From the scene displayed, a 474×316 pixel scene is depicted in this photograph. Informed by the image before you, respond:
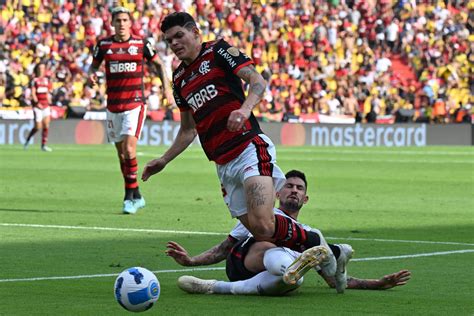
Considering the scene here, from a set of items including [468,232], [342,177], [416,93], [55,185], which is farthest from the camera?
[416,93]

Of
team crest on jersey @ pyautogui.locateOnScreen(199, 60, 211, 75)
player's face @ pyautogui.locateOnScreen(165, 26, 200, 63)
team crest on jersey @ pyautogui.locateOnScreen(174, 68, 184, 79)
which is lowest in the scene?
team crest on jersey @ pyautogui.locateOnScreen(174, 68, 184, 79)

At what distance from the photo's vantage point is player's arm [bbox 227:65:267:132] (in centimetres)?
777

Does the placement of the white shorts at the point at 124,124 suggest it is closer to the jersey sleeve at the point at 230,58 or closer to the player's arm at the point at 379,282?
the jersey sleeve at the point at 230,58

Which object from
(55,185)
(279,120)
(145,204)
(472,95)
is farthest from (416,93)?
(145,204)

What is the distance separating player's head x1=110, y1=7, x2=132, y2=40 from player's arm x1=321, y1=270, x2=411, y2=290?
7576 mm

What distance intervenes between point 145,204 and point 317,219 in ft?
10.2

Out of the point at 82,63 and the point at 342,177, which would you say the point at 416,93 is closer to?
the point at 82,63

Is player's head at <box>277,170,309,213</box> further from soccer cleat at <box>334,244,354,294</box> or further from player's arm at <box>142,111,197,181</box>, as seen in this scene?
player's arm at <box>142,111,197,181</box>

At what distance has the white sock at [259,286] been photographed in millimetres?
7949

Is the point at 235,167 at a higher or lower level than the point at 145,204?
higher

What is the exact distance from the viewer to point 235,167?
856 cm

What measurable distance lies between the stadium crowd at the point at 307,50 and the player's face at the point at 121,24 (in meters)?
22.4

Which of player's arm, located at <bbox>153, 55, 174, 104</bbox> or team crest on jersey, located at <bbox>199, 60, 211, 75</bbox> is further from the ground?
team crest on jersey, located at <bbox>199, 60, 211, 75</bbox>

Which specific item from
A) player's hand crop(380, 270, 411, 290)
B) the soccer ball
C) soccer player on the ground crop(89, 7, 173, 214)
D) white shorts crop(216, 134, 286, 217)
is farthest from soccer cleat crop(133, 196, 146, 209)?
the soccer ball
